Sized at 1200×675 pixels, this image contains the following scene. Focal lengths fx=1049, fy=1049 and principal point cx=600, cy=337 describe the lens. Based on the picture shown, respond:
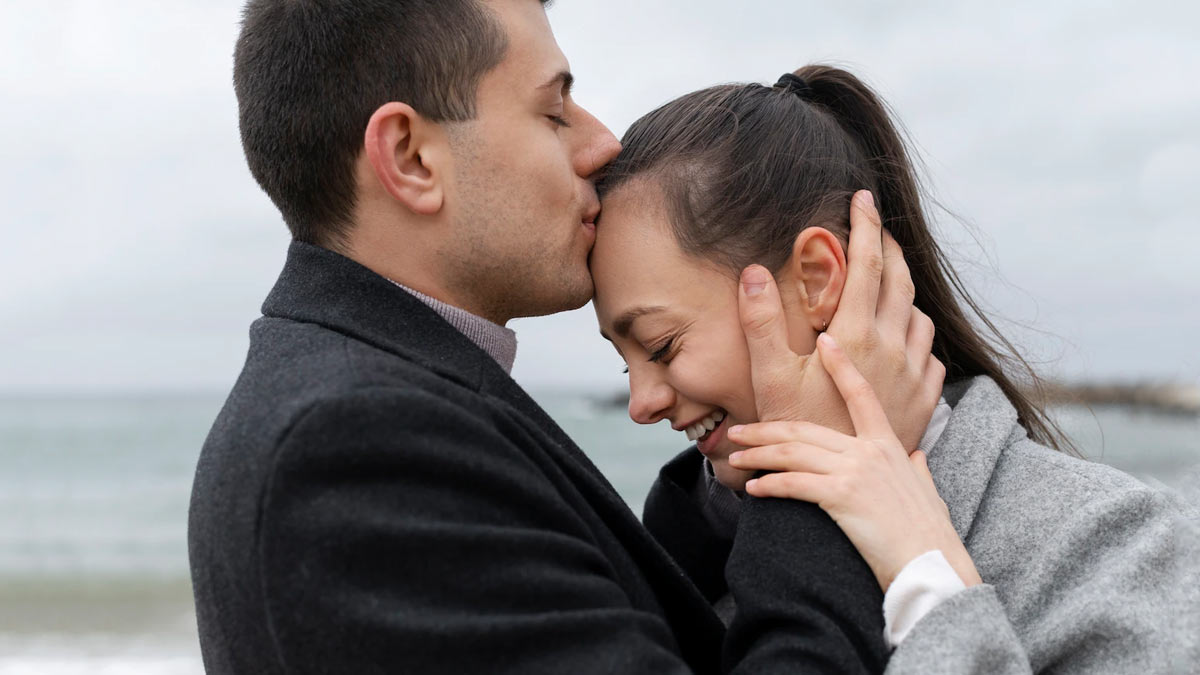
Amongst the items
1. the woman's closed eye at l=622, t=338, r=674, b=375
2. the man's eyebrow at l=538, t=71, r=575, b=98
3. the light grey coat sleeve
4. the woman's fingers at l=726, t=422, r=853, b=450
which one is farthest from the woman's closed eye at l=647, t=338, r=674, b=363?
the light grey coat sleeve

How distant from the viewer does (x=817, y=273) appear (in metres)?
2.28

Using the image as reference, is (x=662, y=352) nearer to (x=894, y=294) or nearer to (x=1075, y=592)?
(x=894, y=294)

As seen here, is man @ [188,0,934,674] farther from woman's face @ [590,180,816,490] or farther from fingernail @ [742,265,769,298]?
fingernail @ [742,265,769,298]

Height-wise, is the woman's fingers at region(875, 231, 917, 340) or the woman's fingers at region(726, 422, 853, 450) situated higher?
the woman's fingers at region(875, 231, 917, 340)

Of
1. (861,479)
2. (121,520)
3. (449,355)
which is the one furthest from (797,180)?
(121,520)

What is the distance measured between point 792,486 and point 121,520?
16.6 m

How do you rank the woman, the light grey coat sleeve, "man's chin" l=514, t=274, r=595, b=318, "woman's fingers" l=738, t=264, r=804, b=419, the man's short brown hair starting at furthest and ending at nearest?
1. "man's chin" l=514, t=274, r=595, b=318
2. "woman's fingers" l=738, t=264, r=804, b=419
3. the man's short brown hair
4. the woman
5. the light grey coat sleeve

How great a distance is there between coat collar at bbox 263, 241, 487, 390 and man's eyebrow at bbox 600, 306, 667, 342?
1.56 ft

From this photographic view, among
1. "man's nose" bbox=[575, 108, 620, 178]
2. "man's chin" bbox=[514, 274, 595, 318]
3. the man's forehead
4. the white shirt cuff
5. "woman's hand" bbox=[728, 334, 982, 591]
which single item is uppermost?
the man's forehead

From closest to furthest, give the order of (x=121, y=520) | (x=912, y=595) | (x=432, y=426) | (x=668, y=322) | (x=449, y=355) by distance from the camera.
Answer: (x=432, y=426) → (x=912, y=595) → (x=449, y=355) → (x=668, y=322) → (x=121, y=520)

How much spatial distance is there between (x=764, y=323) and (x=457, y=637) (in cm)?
100

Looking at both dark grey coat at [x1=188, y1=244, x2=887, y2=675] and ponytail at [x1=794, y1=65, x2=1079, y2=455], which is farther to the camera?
ponytail at [x1=794, y1=65, x2=1079, y2=455]

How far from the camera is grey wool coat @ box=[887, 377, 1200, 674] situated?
5.53 feet

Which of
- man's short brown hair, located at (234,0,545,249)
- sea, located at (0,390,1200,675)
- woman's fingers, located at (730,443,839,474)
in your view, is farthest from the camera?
sea, located at (0,390,1200,675)
